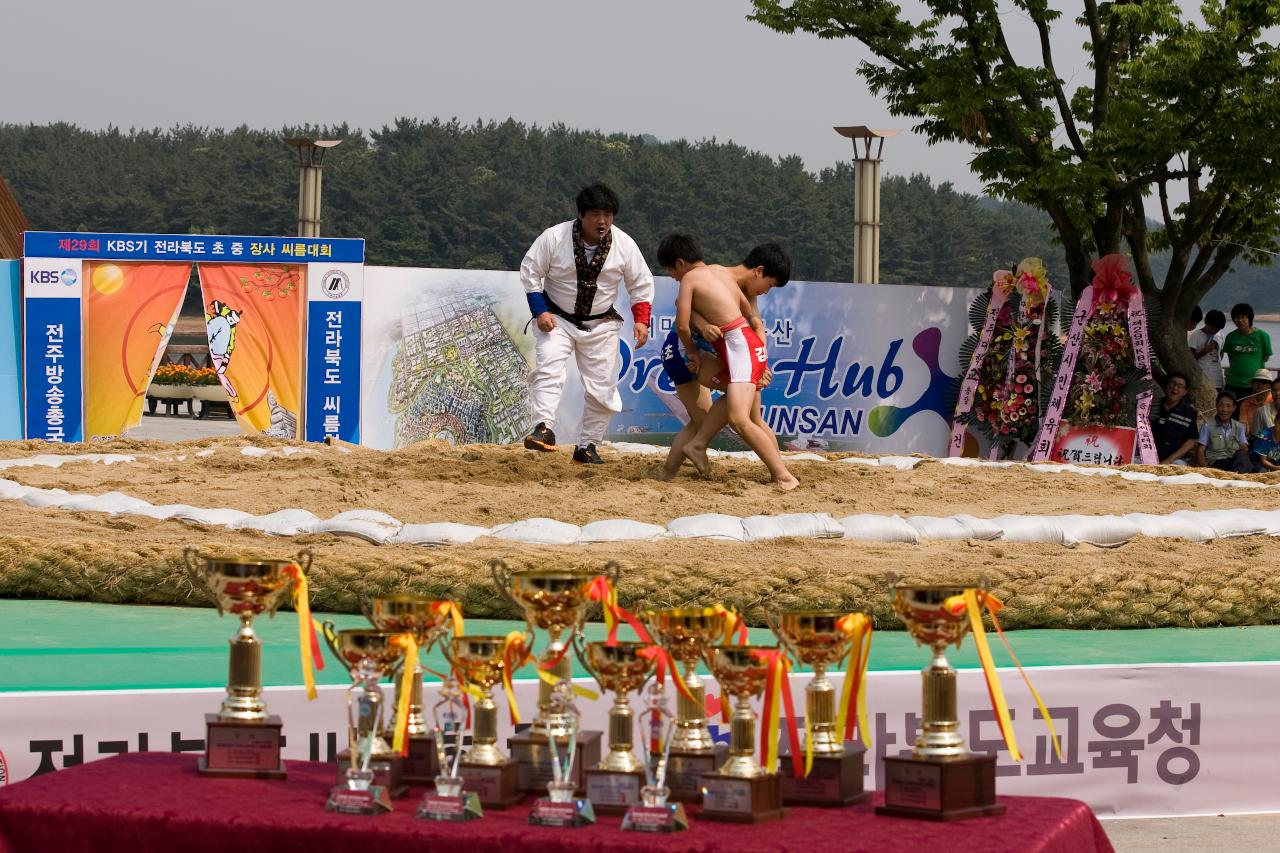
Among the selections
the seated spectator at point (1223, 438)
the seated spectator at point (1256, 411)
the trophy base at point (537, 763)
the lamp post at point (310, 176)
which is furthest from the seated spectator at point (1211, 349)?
the trophy base at point (537, 763)

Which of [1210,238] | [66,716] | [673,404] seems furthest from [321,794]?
[1210,238]

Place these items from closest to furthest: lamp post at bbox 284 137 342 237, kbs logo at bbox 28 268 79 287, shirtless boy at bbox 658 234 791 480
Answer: shirtless boy at bbox 658 234 791 480 → kbs logo at bbox 28 268 79 287 → lamp post at bbox 284 137 342 237

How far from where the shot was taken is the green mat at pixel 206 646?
130 inches

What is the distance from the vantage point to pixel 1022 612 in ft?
13.6

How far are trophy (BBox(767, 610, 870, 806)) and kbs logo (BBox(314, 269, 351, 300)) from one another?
8910 mm

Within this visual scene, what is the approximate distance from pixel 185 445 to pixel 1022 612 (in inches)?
220

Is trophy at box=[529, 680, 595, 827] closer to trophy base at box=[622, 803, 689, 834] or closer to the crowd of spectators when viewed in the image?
trophy base at box=[622, 803, 689, 834]

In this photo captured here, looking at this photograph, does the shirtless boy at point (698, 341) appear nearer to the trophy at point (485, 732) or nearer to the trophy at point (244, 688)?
the trophy at point (244, 688)

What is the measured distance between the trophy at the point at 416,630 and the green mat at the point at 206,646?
3.07 ft

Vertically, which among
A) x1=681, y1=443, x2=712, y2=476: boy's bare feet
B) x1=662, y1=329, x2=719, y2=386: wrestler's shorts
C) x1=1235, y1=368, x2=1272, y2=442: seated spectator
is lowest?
x1=681, y1=443, x2=712, y2=476: boy's bare feet

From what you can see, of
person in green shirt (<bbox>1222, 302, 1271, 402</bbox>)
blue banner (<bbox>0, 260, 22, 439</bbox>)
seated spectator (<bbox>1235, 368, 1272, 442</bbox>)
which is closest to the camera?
seated spectator (<bbox>1235, 368, 1272, 442</bbox>)

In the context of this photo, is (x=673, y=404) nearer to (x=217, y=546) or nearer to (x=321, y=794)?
(x=217, y=546)

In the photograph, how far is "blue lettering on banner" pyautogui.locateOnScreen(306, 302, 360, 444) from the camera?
10.5 m

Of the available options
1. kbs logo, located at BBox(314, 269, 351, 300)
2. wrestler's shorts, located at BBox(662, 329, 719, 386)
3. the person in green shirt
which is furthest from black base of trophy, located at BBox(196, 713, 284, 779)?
the person in green shirt
